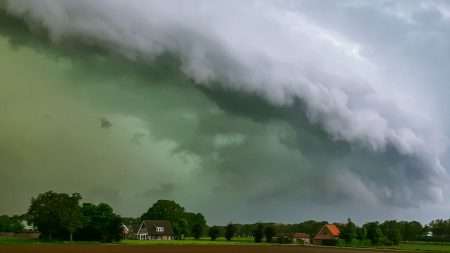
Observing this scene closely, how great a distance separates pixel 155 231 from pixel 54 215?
2128 inches

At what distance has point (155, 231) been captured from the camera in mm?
170125

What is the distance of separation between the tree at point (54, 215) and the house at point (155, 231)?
48.6 m

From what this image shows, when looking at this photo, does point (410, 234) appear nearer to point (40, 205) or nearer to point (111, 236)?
point (111, 236)

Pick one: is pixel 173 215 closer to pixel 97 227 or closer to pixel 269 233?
pixel 269 233

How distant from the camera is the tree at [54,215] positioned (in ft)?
394

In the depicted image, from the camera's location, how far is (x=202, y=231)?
7151 inches

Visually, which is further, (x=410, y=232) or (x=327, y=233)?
(x=410, y=232)

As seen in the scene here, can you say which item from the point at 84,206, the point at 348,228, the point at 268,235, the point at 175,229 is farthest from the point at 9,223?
the point at 348,228

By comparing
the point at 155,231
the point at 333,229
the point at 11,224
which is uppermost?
the point at 11,224

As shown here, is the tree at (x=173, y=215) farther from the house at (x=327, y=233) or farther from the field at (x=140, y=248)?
the field at (x=140, y=248)

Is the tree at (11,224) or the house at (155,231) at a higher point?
the tree at (11,224)

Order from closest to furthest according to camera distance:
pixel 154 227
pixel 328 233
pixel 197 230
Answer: pixel 328 233 → pixel 154 227 → pixel 197 230

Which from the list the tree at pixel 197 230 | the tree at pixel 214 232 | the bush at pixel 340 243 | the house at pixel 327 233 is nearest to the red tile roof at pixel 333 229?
the house at pixel 327 233

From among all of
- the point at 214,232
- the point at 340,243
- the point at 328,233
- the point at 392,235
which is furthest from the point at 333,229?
the point at 214,232
